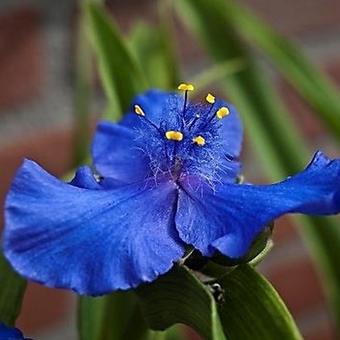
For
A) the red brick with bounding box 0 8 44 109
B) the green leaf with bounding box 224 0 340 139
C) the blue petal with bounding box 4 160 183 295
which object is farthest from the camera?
the red brick with bounding box 0 8 44 109

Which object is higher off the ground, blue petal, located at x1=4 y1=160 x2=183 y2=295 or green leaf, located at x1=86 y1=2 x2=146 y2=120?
green leaf, located at x1=86 y1=2 x2=146 y2=120

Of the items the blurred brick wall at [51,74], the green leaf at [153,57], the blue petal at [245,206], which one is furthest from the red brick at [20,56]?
the blue petal at [245,206]

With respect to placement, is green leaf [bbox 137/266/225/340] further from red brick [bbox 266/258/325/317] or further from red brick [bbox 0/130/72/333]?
red brick [bbox 266/258/325/317]

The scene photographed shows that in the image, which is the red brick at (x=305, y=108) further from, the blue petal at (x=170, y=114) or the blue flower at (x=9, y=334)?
the blue flower at (x=9, y=334)

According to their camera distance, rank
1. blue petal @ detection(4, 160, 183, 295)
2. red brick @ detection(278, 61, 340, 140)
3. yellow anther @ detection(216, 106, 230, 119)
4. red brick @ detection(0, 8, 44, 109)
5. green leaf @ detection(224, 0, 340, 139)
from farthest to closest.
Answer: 1. red brick @ detection(278, 61, 340, 140)
2. red brick @ detection(0, 8, 44, 109)
3. green leaf @ detection(224, 0, 340, 139)
4. yellow anther @ detection(216, 106, 230, 119)
5. blue petal @ detection(4, 160, 183, 295)

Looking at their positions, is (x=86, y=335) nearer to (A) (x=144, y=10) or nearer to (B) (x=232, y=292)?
(B) (x=232, y=292)

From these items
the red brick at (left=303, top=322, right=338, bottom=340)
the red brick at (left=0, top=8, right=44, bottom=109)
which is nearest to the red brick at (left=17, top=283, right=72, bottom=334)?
the red brick at (left=0, top=8, right=44, bottom=109)

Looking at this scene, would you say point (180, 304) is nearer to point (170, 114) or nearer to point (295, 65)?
point (170, 114)

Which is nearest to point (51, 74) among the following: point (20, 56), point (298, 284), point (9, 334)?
point (20, 56)
